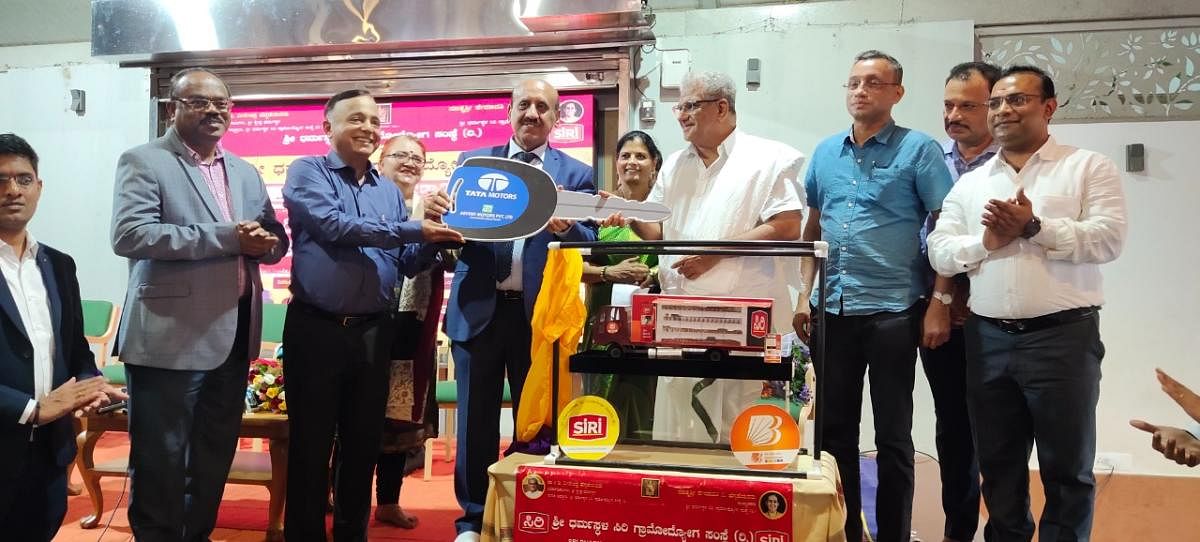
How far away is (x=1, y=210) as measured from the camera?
2.34m

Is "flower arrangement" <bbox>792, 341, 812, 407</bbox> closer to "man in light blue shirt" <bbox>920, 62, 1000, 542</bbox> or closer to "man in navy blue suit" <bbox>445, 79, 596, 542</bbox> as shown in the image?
"man in light blue shirt" <bbox>920, 62, 1000, 542</bbox>

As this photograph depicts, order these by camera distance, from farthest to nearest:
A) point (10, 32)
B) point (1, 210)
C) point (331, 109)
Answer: point (10, 32) → point (331, 109) → point (1, 210)

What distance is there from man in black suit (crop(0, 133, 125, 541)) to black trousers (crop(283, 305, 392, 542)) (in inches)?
20.9

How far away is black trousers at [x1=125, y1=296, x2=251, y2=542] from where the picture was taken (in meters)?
2.54

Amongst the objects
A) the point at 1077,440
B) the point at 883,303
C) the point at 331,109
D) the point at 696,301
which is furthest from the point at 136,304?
the point at 1077,440

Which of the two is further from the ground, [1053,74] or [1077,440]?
[1053,74]

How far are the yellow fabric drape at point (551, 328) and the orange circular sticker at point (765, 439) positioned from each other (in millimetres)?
553

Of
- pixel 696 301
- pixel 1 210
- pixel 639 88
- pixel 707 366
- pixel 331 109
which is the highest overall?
pixel 639 88

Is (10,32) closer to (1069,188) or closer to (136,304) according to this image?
(136,304)

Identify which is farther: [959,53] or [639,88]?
[639,88]

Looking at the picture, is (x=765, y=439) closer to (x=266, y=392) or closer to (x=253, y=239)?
→ (x=253, y=239)

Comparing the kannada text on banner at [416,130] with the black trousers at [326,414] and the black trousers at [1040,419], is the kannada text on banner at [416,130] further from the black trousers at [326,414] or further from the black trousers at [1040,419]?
the black trousers at [1040,419]

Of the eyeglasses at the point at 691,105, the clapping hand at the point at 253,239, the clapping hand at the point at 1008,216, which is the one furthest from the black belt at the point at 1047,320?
the clapping hand at the point at 253,239

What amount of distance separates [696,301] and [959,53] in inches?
142
